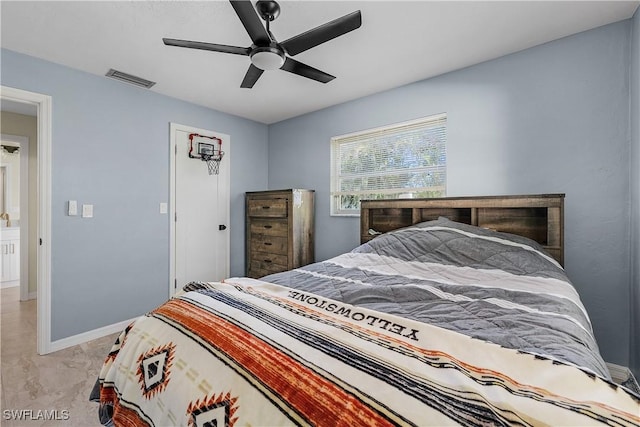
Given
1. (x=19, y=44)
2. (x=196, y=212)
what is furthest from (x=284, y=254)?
(x=19, y=44)

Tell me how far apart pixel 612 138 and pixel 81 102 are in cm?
428

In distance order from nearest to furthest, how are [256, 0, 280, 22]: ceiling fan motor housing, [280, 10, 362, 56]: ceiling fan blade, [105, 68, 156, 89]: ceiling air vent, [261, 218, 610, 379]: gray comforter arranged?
[261, 218, 610, 379]: gray comforter → [280, 10, 362, 56]: ceiling fan blade → [256, 0, 280, 22]: ceiling fan motor housing → [105, 68, 156, 89]: ceiling air vent

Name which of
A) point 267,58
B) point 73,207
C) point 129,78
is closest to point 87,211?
point 73,207

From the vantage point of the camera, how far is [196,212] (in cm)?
356

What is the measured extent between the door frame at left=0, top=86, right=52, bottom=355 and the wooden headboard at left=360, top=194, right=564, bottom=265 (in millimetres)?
2794

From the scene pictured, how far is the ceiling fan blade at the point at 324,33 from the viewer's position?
1556 millimetres

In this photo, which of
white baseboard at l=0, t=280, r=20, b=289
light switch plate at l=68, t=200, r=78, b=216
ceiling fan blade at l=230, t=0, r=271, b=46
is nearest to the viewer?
ceiling fan blade at l=230, t=0, r=271, b=46

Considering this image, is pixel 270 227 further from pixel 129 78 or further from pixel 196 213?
pixel 129 78

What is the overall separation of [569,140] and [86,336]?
171 inches

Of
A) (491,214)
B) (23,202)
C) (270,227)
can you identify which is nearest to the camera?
(491,214)

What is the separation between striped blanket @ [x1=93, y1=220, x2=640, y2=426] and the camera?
586mm

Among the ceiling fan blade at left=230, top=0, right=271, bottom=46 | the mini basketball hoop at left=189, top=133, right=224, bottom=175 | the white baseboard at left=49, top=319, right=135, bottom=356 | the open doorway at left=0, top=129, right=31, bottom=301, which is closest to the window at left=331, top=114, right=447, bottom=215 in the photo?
the mini basketball hoop at left=189, top=133, right=224, bottom=175

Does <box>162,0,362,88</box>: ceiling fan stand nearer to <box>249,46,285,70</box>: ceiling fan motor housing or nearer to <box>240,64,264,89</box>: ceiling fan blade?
<box>249,46,285,70</box>: ceiling fan motor housing

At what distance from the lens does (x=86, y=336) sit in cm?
268
